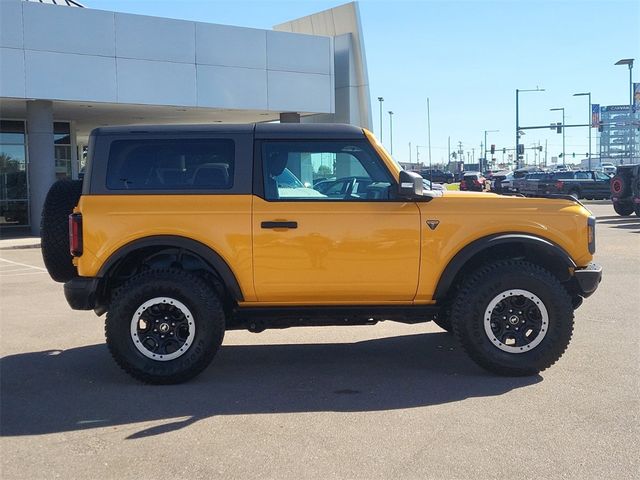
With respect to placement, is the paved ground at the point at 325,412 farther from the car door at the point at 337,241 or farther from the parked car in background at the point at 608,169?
the parked car in background at the point at 608,169

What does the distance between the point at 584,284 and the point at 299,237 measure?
2.46 m

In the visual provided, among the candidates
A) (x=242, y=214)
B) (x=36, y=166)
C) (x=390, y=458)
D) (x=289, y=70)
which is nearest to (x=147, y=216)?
(x=242, y=214)

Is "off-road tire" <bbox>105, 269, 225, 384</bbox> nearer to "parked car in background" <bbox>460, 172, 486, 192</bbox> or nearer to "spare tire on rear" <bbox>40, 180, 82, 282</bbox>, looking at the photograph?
"spare tire on rear" <bbox>40, 180, 82, 282</bbox>

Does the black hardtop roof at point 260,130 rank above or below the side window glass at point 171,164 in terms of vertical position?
above

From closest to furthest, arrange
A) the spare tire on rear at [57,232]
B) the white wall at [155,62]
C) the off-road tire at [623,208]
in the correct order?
the spare tire on rear at [57,232], the white wall at [155,62], the off-road tire at [623,208]

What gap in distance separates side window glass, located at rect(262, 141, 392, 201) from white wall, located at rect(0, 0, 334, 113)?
51.9 feet

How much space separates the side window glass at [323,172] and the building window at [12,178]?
20.5 metres

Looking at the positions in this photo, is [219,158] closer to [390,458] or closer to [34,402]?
[34,402]

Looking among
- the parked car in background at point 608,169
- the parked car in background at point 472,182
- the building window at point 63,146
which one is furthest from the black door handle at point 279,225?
the parked car in background at point 608,169

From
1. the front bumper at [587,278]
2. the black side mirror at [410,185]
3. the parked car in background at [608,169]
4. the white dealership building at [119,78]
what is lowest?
the front bumper at [587,278]

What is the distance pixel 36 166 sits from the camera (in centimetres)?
2098

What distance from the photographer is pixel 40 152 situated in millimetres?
20906

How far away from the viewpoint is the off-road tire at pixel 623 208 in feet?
80.6

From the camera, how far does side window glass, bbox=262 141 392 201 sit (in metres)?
5.62
